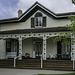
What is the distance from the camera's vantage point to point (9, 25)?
70.5 ft

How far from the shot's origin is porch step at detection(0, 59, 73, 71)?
595 inches

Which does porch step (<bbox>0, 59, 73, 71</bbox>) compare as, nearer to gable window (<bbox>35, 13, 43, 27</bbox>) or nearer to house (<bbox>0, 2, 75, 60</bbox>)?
house (<bbox>0, 2, 75, 60</bbox>)

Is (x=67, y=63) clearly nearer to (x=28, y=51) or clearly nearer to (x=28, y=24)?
(x=28, y=51)

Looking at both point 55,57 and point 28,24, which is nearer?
point 55,57

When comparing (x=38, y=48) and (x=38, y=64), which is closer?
(x=38, y=64)

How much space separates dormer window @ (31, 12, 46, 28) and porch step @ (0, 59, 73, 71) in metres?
5.13

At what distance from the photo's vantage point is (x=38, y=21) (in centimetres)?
1952

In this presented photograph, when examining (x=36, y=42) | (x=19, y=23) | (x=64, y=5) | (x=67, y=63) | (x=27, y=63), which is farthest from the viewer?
(x=64, y=5)

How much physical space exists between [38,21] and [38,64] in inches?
240

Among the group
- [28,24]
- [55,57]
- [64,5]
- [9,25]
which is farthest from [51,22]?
[64,5]

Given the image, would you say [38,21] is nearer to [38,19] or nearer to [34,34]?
[38,19]

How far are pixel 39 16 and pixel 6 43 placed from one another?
584 cm

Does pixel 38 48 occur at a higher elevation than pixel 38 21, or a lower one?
lower

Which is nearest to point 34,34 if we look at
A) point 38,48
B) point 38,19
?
point 38,48
